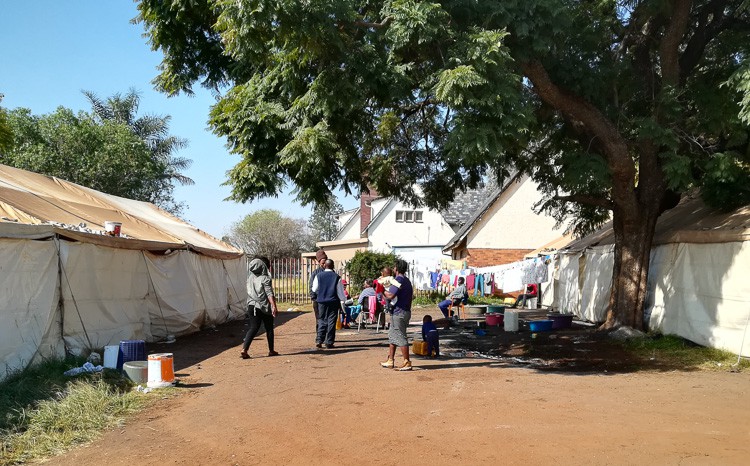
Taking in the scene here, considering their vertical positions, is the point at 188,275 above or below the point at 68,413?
above

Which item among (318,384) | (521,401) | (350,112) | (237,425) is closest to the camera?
(237,425)

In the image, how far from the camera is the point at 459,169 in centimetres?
1541

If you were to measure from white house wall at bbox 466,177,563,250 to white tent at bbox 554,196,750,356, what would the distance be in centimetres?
1518

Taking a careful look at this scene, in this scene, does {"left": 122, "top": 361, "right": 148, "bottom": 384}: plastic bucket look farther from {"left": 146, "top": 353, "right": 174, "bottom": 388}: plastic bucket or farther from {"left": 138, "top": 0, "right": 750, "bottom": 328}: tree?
{"left": 138, "top": 0, "right": 750, "bottom": 328}: tree

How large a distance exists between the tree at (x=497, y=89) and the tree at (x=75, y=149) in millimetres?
15222

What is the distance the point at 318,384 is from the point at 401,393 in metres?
1.38

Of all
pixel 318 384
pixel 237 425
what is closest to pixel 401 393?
pixel 318 384

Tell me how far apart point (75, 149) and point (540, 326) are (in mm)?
21759

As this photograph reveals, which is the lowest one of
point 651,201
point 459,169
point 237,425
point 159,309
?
point 237,425

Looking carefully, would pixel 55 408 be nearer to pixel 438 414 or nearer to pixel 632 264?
pixel 438 414

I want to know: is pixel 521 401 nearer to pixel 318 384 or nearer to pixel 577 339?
pixel 318 384

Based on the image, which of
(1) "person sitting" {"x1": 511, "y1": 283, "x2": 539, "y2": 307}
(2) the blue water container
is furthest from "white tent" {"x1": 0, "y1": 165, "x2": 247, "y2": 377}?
(1) "person sitting" {"x1": 511, "y1": 283, "x2": 539, "y2": 307}

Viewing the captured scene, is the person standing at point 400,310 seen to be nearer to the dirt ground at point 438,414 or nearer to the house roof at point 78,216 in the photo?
the dirt ground at point 438,414

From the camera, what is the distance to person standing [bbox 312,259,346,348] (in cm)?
1284
